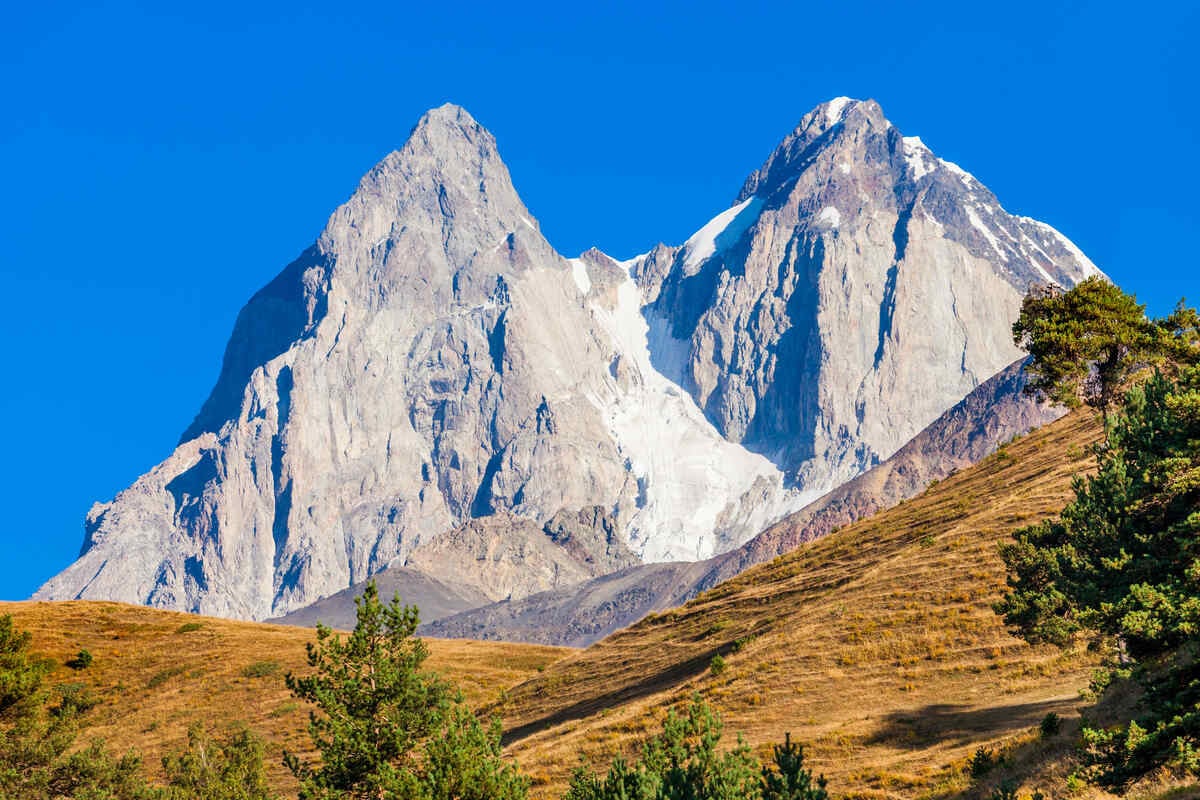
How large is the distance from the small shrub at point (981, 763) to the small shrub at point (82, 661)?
72755 millimetres

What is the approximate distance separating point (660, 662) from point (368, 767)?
1623 inches

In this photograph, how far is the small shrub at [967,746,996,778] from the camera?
1403 inches

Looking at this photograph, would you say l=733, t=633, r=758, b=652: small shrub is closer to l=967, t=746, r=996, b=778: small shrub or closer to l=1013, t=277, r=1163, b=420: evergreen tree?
l=1013, t=277, r=1163, b=420: evergreen tree

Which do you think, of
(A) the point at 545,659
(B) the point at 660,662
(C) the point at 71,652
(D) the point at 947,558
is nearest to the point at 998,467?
(D) the point at 947,558

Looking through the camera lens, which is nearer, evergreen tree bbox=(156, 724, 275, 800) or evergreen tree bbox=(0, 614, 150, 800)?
evergreen tree bbox=(0, 614, 150, 800)

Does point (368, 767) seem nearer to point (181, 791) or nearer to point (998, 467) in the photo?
point (181, 791)

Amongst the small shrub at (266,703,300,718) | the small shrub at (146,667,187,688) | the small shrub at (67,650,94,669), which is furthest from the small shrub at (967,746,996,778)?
the small shrub at (67,650,94,669)

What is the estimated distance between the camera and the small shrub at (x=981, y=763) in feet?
117

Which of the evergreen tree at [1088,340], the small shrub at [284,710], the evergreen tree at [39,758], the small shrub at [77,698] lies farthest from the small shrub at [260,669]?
the evergreen tree at [1088,340]

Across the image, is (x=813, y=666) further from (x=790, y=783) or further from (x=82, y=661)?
(x=82, y=661)

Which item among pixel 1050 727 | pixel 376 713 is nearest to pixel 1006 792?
pixel 1050 727

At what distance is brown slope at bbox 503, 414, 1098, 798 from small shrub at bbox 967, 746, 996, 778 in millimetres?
1886

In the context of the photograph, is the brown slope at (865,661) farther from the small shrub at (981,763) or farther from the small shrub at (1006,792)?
the small shrub at (1006,792)

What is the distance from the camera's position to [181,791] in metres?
50.7
